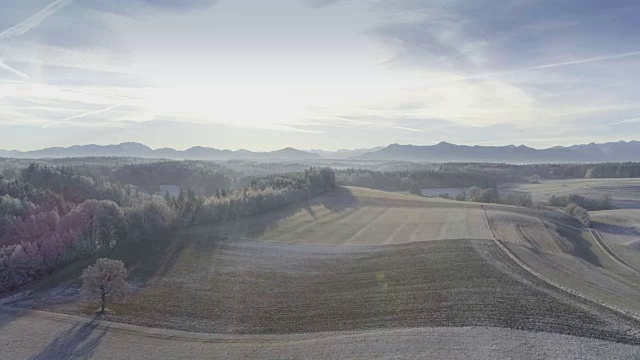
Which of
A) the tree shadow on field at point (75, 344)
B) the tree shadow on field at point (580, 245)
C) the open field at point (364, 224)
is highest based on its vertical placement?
the open field at point (364, 224)

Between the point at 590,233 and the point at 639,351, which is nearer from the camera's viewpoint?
the point at 639,351

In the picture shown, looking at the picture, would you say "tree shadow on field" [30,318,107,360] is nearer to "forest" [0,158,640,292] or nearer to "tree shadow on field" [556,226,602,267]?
"forest" [0,158,640,292]

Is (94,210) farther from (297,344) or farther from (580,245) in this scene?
(580,245)

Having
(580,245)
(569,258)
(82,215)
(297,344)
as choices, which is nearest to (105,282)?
(297,344)

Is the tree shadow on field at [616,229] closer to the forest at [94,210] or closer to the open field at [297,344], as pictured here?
the forest at [94,210]

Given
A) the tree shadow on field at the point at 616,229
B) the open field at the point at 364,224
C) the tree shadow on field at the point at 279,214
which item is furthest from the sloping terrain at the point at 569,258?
the tree shadow on field at the point at 279,214

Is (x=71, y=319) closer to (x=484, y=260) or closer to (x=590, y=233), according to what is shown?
(x=484, y=260)

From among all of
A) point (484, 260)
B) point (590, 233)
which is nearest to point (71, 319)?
point (484, 260)
